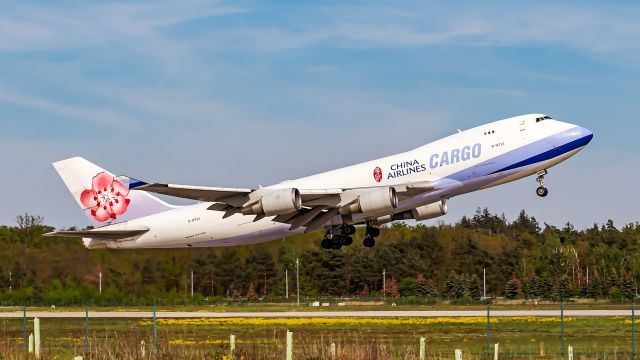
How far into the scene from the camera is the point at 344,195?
4447 cm

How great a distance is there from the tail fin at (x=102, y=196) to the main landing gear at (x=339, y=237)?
8326 mm

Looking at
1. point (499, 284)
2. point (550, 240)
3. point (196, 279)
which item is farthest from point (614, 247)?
point (196, 279)

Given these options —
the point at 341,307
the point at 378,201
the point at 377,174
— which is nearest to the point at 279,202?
the point at 378,201

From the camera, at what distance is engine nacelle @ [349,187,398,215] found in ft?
140

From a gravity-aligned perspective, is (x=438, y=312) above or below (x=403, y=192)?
below

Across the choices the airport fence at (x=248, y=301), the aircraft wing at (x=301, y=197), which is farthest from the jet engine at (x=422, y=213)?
the airport fence at (x=248, y=301)

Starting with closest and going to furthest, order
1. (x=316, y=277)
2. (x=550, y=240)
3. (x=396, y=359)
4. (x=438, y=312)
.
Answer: (x=396, y=359), (x=438, y=312), (x=316, y=277), (x=550, y=240)

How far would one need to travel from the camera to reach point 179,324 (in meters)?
53.0

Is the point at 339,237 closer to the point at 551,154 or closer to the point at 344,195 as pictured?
the point at 344,195

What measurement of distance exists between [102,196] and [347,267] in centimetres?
3493

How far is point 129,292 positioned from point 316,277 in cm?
2609

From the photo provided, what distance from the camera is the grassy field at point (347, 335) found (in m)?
37.8

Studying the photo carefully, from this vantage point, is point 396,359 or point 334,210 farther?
point 334,210

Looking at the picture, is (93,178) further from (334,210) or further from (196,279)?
(334,210)
